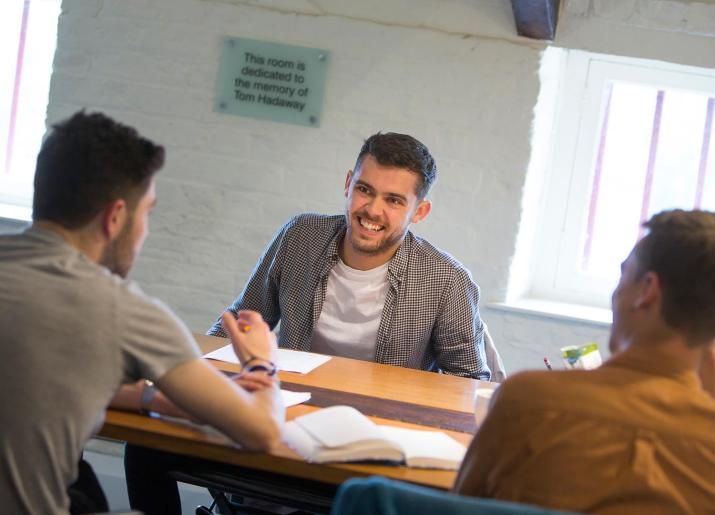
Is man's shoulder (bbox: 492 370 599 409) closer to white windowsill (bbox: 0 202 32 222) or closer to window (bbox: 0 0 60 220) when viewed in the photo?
white windowsill (bbox: 0 202 32 222)

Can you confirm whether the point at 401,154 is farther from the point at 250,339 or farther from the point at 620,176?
the point at 620,176

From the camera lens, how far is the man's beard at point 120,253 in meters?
1.61

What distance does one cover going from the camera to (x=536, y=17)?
10.9ft

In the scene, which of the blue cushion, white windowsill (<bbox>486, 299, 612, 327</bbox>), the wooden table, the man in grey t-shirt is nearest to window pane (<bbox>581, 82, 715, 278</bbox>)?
white windowsill (<bbox>486, 299, 612, 327</bbox>)

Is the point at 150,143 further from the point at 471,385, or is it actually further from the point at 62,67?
the point at 62,67

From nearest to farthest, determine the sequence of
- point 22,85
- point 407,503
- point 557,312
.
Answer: point 407,503
point 557,312
point 22,85

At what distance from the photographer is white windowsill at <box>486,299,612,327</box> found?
11.8ft

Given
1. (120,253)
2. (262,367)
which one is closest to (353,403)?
(262,367)

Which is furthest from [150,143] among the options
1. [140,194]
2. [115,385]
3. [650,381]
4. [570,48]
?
[570,48]

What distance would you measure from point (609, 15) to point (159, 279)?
2009mm

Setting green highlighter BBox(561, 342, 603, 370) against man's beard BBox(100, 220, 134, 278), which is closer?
man's beard BBox(100, 220, 134, 278)

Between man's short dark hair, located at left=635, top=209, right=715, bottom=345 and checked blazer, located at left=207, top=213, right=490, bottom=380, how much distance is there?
1309mm

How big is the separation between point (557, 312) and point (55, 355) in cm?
250

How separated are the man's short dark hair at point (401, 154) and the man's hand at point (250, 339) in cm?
100
